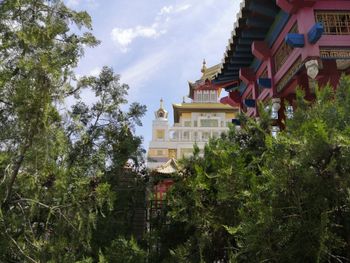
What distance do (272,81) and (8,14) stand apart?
5174 millimetres

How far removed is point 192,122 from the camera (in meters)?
39.5

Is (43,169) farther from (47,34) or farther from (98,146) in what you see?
(98,146)

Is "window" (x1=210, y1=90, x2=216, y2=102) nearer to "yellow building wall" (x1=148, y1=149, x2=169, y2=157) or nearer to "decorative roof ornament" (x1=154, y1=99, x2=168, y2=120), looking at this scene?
"decorative roof ornament" (x1=154, y1=99, x2=168, y2=120)

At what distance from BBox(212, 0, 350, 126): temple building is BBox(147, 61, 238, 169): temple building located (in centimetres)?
2581

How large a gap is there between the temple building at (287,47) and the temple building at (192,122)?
84.7 ft

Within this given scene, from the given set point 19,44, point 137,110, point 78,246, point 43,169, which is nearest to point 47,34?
point 19,44

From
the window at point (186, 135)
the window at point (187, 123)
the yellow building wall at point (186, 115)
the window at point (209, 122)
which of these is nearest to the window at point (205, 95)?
the yellow building wall at point (186, 115)

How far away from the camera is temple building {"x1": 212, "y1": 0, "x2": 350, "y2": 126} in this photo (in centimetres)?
669

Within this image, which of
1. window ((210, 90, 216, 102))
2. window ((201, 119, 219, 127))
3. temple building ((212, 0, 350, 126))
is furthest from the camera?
window ((210, 90, 216, 102))

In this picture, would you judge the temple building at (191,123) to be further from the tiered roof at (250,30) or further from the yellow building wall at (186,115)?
the tiered roof at (250,30)

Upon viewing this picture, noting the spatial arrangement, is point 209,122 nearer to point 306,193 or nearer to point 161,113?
point 161,113

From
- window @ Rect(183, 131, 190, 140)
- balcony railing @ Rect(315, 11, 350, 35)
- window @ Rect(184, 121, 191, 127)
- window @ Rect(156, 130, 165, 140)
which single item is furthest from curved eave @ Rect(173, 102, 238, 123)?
balcony railing @ Rect(315, 11, 350, 35)

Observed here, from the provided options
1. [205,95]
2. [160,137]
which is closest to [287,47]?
[160,137]

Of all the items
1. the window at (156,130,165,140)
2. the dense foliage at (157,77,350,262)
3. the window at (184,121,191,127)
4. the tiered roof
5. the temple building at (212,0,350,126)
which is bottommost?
the dense foliage at (157,77,350,262)
